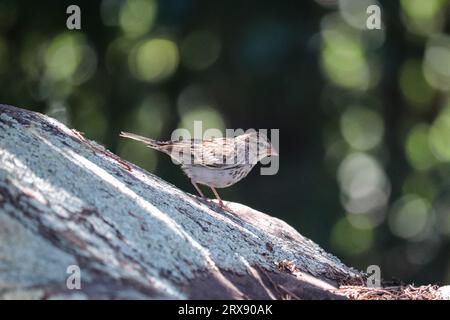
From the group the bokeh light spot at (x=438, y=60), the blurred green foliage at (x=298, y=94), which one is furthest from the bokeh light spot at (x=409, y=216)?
the bokeh light spot at (x=438, y=60)

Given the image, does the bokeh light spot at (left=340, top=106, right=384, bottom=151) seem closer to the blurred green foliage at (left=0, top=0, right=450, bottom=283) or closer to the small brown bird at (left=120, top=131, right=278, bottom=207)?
the blurred green foliage at (left=0, top=0, right=450, bottom=283)

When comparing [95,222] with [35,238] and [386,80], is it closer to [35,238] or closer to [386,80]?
[35,238]

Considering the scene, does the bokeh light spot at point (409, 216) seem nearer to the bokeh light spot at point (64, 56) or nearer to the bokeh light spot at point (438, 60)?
the bokeh light spot at point (438, 60)

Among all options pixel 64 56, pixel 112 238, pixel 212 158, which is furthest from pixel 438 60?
pixel 112 238

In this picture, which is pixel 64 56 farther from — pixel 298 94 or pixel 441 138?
pixel 441 138

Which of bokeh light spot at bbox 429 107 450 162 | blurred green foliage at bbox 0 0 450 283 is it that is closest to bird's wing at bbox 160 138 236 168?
blurred green foliage at bbox 0 0 450 283

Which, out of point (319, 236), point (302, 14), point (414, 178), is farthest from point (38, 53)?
point (414, 178)
